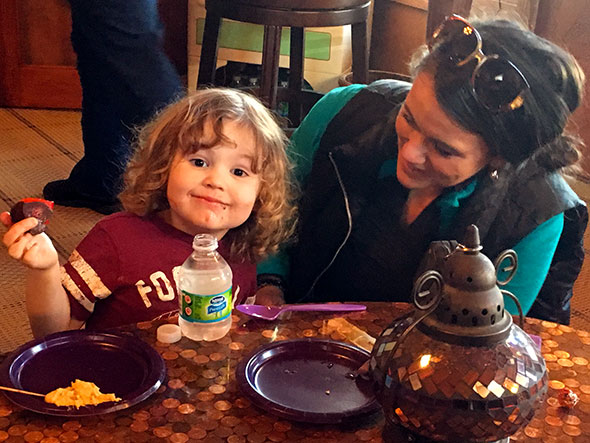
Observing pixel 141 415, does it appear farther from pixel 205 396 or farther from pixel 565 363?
pixel 565 363

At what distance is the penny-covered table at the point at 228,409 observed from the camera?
0.95 metres

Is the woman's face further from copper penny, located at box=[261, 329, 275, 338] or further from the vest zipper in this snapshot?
copper penny, located at box=[261, 329, 275, 338]

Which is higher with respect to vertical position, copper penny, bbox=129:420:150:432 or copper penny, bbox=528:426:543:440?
copper penny, bbox=129:420:150:432

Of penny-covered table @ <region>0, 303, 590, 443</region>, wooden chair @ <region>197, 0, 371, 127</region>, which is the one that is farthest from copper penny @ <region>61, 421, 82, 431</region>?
wooden chair @ <region>197, 0, 371, 127</region>

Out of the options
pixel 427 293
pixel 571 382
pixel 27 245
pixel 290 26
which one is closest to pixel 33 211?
pixel 27 245

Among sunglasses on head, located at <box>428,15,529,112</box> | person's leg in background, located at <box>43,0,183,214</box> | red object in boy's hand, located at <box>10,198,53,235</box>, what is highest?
sunglasses on head, located at <box>428,15,529,112</box>

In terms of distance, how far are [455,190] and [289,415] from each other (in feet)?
2.26

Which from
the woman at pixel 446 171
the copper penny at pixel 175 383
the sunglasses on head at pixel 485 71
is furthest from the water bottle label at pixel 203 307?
the sunglasses on head at pixel 485 71

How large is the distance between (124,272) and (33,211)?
31cm

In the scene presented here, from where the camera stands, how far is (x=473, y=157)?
1423mm

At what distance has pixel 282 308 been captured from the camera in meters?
1.25

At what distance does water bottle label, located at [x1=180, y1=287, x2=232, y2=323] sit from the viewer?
114 cm

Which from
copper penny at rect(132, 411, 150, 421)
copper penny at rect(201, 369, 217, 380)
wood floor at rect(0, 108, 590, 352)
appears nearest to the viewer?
copper penny at rect(132, 411, 150, 421)

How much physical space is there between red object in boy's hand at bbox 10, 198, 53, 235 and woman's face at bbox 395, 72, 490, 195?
2.09ft
